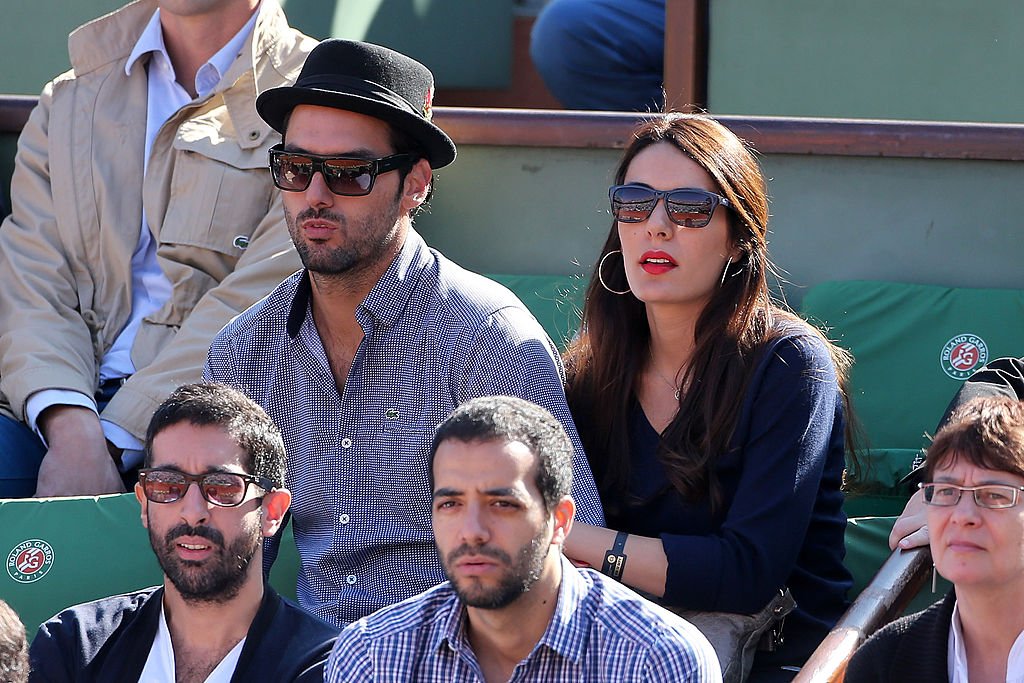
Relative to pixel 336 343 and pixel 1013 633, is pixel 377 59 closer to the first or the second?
pixel 336 343

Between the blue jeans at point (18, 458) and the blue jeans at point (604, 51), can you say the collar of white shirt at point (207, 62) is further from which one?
the blue jeans at point (604, 51)

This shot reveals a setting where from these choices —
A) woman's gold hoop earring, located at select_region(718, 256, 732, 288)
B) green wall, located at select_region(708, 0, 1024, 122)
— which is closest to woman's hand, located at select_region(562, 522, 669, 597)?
woman's gold hoop earring, located at select_region(718, 256, 732, 288)

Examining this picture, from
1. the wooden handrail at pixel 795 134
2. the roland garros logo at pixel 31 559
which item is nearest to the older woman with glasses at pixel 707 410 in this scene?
the wooden handrail at pixel 795 134

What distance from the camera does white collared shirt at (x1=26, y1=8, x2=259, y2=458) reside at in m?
3.59

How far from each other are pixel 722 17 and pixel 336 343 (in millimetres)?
2014

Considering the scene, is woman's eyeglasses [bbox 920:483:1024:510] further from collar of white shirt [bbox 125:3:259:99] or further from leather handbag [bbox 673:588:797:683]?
collar of white shirt [bbox 125:3:259:99]

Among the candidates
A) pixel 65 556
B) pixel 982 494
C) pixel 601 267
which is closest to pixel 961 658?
pixel 982 494

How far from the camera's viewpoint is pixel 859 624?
234 centimetres

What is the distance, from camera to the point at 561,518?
208cm

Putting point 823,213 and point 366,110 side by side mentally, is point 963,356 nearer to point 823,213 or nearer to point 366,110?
point 823,213

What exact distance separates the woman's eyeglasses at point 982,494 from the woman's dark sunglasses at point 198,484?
109 cm

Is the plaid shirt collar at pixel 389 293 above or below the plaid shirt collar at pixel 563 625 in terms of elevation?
→ above

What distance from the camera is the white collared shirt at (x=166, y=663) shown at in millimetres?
2287

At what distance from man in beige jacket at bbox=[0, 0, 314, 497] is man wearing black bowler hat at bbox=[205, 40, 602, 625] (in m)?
0.73
